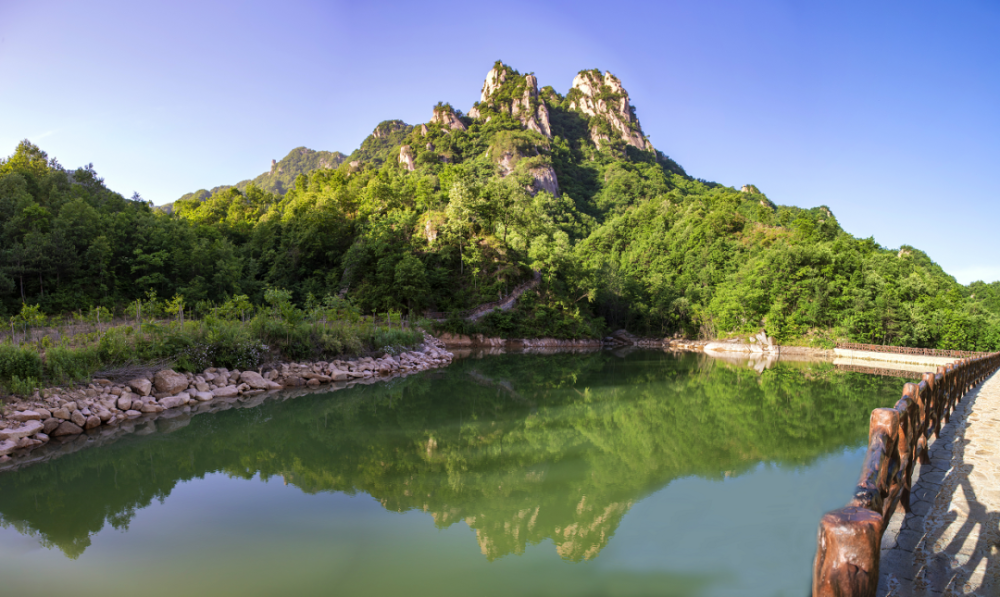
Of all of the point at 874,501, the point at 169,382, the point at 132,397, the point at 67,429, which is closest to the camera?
the point at 874,501

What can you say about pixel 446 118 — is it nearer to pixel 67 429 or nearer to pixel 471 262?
pixel 471 262

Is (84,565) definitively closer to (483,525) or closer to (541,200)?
(483,525)

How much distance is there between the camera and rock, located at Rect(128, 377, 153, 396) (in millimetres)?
11883

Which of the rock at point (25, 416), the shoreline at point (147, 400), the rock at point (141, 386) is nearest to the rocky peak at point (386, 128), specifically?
the shoreline at point (147, 400)

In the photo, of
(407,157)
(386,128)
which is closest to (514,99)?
(407,157)

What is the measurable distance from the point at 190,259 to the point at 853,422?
41.9 metres

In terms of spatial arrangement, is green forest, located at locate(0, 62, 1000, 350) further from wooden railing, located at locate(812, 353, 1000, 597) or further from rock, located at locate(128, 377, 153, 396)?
wooden railing, located at locate(812, 353, 1000, 597)

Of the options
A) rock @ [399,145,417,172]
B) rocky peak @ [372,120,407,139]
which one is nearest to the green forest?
rock @ [399,145,417,172]

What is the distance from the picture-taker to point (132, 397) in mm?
11609

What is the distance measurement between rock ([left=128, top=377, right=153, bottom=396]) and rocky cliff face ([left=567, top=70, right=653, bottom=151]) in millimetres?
118596

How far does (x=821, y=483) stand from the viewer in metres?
7.71

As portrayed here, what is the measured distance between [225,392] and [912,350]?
4162 cm

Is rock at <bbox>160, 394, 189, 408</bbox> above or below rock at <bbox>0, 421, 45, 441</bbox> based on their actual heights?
below

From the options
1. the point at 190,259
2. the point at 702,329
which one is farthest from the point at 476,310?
the point at 702,329
